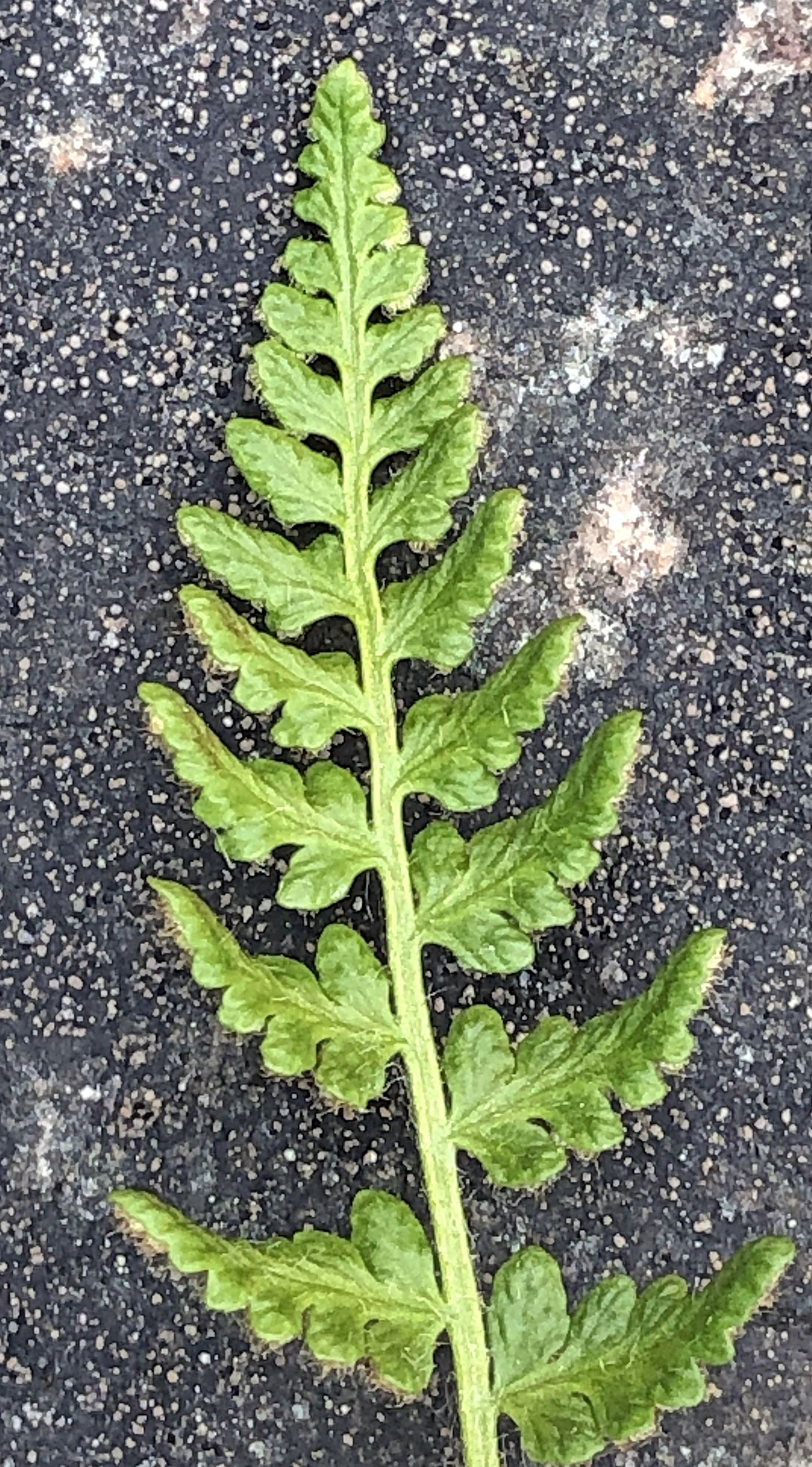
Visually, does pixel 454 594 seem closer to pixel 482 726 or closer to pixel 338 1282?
pixel 482 726

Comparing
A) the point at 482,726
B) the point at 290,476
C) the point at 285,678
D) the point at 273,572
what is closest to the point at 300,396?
the point at 290,476

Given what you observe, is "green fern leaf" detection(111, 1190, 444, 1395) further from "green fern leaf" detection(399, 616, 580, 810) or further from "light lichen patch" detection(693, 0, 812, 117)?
"light lichen patch" detection(693, 0, 812, 117)

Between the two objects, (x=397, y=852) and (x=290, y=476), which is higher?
(x=290, y=476)

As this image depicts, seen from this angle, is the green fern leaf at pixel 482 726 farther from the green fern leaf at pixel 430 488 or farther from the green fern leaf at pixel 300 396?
the green fern leaf at pixel 300 396

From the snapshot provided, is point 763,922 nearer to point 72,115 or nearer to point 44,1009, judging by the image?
point 44,1009

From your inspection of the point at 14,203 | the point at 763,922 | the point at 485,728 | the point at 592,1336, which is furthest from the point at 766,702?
the point at 14,203

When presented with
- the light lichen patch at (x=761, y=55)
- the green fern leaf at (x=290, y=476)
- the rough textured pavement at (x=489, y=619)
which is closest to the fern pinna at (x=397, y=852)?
the green fern leaf at (x=290, y=476)
